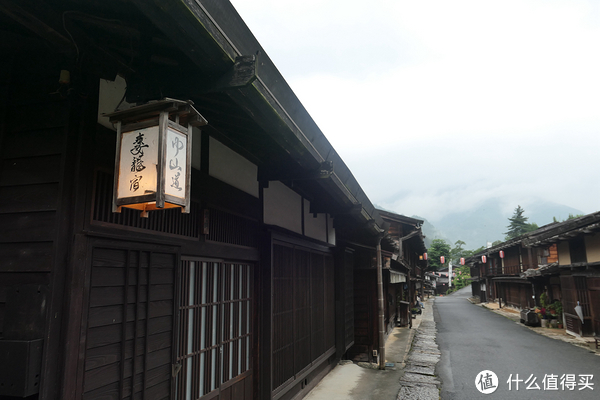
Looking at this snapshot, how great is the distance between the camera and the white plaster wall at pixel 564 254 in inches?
864

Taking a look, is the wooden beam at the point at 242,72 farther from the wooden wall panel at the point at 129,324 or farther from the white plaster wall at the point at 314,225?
the white plaster wall at the point at 314,225

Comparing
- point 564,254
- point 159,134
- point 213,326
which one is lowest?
point 213,326

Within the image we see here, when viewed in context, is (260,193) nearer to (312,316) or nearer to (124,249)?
(124,249)

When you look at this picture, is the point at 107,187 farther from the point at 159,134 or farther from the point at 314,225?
the point at 314,225

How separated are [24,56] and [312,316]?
26.1 feet

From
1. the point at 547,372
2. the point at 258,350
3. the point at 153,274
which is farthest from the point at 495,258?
the point at 153,274

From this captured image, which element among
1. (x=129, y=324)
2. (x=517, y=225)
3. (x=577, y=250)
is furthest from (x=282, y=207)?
(x=517, y=225)

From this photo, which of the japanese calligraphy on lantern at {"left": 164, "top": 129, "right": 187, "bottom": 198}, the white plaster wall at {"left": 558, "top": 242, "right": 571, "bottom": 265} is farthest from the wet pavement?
the white plaster wall at {"left": 558, "top": 242, "right": 571, "bottom": 265}

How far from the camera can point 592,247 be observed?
1931 cm

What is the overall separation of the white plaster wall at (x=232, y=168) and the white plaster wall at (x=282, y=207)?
20.6 inches

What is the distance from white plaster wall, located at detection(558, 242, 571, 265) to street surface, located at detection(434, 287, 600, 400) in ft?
14.9

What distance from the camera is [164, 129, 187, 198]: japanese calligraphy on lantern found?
9.46 feet

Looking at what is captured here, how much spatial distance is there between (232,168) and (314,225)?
4.54 meters

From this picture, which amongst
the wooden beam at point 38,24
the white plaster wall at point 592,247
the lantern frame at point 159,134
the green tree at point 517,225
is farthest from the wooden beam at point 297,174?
the green tree at point 517,225
